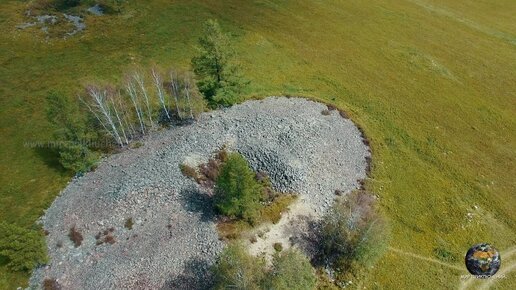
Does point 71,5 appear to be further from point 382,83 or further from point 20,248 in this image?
point 382,83

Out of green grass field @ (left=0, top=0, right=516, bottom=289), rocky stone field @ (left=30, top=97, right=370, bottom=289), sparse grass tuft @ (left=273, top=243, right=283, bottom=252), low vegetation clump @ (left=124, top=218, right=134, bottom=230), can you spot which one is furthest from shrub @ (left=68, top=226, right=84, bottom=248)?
sparse grass tuft @ (left=273, top=243, right=283, bottom=252)

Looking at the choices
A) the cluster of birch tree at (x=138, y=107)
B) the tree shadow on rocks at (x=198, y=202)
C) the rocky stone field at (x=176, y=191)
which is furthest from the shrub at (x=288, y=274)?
the cluster of birch tree at (x=138, y=107)

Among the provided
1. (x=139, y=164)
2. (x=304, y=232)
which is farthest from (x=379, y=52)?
(x=139, y=164)

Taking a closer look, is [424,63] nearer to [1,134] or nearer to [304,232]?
[304,232]

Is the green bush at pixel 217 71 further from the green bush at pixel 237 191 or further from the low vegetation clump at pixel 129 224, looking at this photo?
the low vegetation clump at pixel 129 224

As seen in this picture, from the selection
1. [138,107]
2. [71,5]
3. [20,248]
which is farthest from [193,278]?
[71,5]

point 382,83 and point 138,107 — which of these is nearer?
point 138,107

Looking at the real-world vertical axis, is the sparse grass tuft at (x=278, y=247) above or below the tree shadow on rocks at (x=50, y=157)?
below
